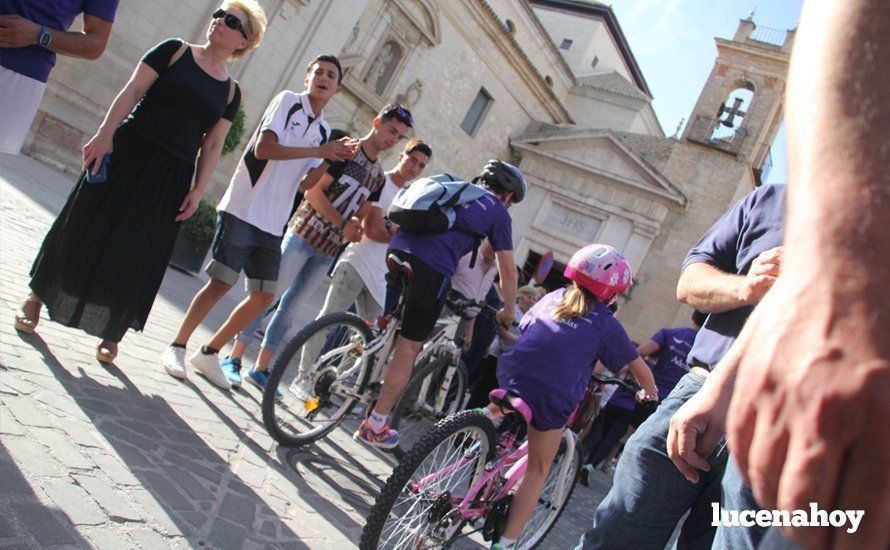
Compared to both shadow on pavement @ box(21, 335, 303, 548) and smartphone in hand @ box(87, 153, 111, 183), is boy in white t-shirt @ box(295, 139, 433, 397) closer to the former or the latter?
shadow on pavement @ box(21, 335, 303, 548)

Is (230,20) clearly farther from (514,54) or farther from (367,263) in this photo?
(514,54)

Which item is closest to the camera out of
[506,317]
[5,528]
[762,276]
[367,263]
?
[762,276]

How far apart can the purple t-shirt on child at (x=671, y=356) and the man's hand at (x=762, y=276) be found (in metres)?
4.25

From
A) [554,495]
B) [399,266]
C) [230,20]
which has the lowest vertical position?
[554,495]

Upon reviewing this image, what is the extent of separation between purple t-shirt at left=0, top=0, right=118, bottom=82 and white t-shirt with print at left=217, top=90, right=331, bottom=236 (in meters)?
1.35

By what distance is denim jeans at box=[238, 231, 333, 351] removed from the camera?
184 inches

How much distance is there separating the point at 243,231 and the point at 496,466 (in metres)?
2.18

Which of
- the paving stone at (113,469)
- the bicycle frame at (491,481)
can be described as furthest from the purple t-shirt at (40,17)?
the bicycle frame at (491,481)

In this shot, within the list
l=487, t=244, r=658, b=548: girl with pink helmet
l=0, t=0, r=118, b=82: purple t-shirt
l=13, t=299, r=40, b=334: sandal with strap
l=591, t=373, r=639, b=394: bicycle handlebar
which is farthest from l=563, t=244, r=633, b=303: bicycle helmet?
l=13, t=299, r=40, b=334: sandal with strap

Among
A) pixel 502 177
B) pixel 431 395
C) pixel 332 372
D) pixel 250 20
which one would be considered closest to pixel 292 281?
pixel 332 372

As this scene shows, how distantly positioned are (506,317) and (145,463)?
2.08 meters

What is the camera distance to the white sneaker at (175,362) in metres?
3.95

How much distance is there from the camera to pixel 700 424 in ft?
4.75

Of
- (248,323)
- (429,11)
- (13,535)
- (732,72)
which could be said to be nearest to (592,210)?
(732,72)
